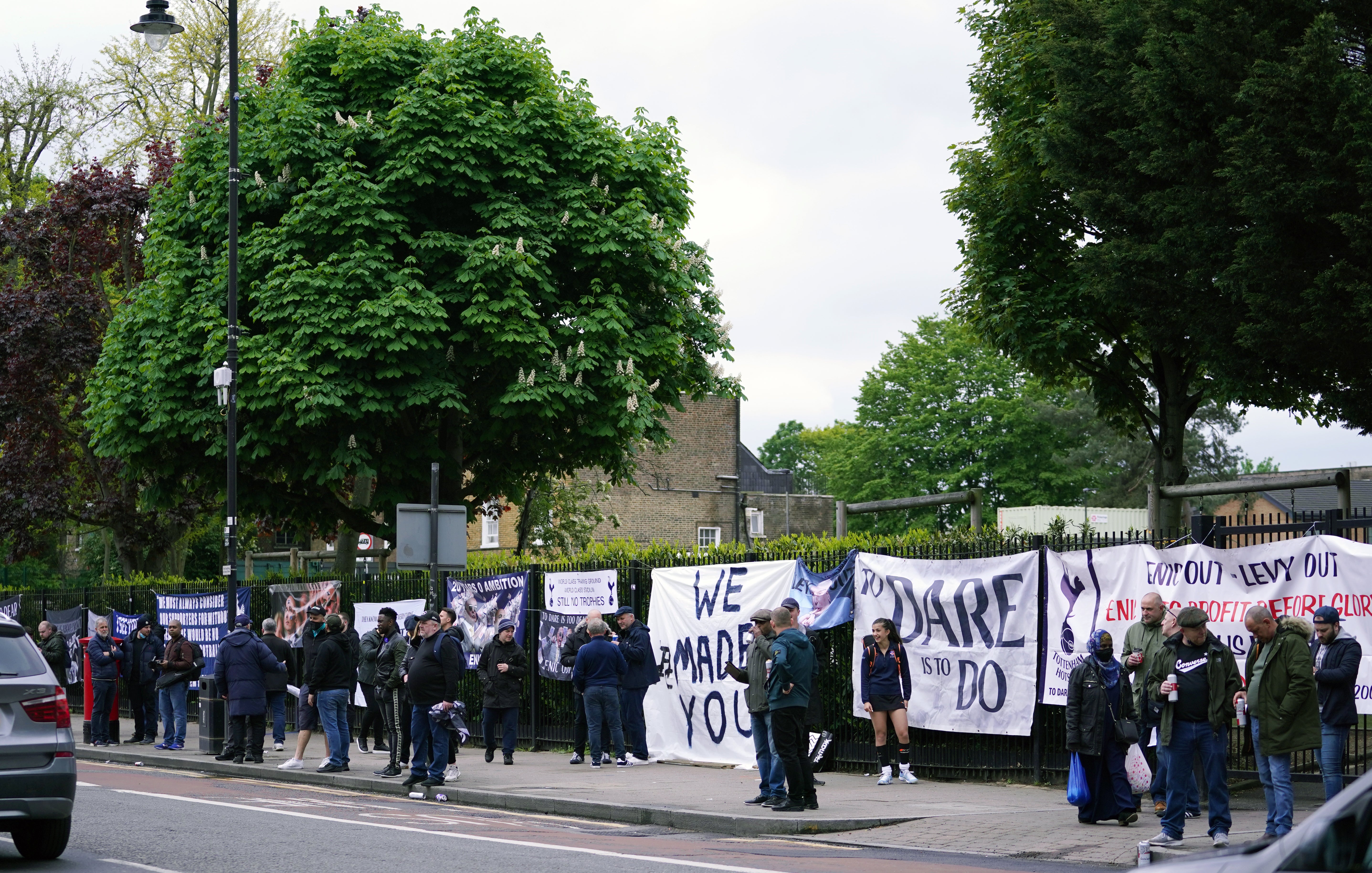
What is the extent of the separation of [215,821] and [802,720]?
5355mm

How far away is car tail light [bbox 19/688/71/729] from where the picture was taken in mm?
9562

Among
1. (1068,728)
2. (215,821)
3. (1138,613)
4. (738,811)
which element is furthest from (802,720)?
(215,821)

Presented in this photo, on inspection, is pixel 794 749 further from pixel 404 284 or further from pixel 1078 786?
pixel 404 284

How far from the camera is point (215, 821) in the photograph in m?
12.5

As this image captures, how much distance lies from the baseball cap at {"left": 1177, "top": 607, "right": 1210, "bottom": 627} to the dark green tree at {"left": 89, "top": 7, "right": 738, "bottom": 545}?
1461 centimetres

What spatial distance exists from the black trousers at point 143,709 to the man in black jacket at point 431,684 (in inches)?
374

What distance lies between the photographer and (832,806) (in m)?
13.3

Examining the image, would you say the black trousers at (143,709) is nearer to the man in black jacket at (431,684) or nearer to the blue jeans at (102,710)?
the blue jeans at (102,710)

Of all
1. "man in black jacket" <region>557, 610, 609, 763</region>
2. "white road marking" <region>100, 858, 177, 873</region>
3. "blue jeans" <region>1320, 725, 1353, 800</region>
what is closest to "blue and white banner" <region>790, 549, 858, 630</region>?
"man in black jacket" <region>557, 610, 609, 763</region>

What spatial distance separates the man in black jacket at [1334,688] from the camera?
10.4 meters

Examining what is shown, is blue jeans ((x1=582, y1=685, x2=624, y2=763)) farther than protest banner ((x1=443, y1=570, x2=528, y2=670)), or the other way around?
protest banner ((x1=443, y1=570, x2=528, y2=670))

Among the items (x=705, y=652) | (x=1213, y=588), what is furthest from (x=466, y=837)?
(x=1213, y=588)

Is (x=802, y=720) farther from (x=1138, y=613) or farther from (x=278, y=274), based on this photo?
(x=278, y=274)

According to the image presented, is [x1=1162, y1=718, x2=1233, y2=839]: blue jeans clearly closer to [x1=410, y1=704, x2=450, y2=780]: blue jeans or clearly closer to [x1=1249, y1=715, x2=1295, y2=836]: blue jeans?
[x1=1249, y1=715, x2=1295, y2=836]: blue jeans
